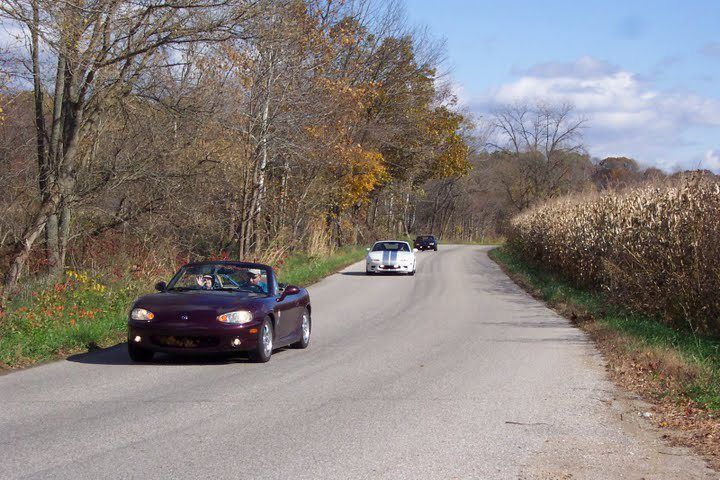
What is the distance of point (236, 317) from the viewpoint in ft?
36.7

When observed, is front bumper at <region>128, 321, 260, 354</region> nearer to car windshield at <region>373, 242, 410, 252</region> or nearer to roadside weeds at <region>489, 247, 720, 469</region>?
roadside weeds at <region>489, 247, 720, 469</region>

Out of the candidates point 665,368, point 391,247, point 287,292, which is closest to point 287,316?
point 287,292

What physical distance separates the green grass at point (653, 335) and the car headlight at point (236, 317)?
5405 mm

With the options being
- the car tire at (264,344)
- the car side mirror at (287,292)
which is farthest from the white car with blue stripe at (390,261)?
the car tire at (264,344)

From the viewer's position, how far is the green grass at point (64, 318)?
11820 mm

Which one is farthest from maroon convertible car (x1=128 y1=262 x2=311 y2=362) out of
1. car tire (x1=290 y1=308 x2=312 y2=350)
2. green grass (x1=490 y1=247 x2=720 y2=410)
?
green grass (x1=490 y1=247 x2=720 y2=410)

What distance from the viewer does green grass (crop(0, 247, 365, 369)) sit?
11.8m

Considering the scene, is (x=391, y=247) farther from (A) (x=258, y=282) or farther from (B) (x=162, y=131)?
(A) (x=258, y=282)

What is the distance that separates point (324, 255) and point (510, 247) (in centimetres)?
1580

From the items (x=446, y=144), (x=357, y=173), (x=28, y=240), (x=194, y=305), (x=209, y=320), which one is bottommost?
(x=209, y=320)

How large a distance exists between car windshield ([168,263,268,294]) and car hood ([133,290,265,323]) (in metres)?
0.58

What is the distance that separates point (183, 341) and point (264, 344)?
110 cm

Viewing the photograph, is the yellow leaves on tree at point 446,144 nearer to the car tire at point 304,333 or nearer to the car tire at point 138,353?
the car tire at point 304,333

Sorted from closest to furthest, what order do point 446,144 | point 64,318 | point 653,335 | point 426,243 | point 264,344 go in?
1. point 264,344
2. point 64,318
3. point 653,335
4. point 446,144
5. point 426,243
